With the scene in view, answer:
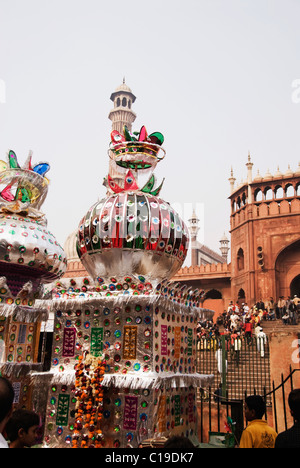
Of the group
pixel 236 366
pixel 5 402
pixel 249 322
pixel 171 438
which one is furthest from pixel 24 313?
pixel 249 322

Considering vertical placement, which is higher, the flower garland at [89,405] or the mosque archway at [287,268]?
the mosque archway at [287,268]

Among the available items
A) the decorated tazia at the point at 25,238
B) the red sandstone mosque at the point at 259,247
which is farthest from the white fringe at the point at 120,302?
the red sandstone mosque at the point at 259,247

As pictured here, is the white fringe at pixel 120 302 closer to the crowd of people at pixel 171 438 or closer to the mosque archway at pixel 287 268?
the crowd of people at pixel 171 438

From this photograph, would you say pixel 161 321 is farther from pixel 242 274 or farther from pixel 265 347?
pixel 242 274

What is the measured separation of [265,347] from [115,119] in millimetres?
37085

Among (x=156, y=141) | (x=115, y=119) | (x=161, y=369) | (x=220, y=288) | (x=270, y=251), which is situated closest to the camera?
(x=161, y=369)

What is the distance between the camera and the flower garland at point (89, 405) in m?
5.60

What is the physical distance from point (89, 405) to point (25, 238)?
3321 millimetres

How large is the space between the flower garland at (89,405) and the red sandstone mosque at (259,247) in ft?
68.1

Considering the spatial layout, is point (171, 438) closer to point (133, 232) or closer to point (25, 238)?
point (133, 232)

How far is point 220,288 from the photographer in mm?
29156

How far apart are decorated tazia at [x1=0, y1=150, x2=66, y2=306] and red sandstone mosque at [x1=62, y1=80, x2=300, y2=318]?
19103 millimetres

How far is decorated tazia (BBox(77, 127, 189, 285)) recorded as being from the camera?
6.52 m
